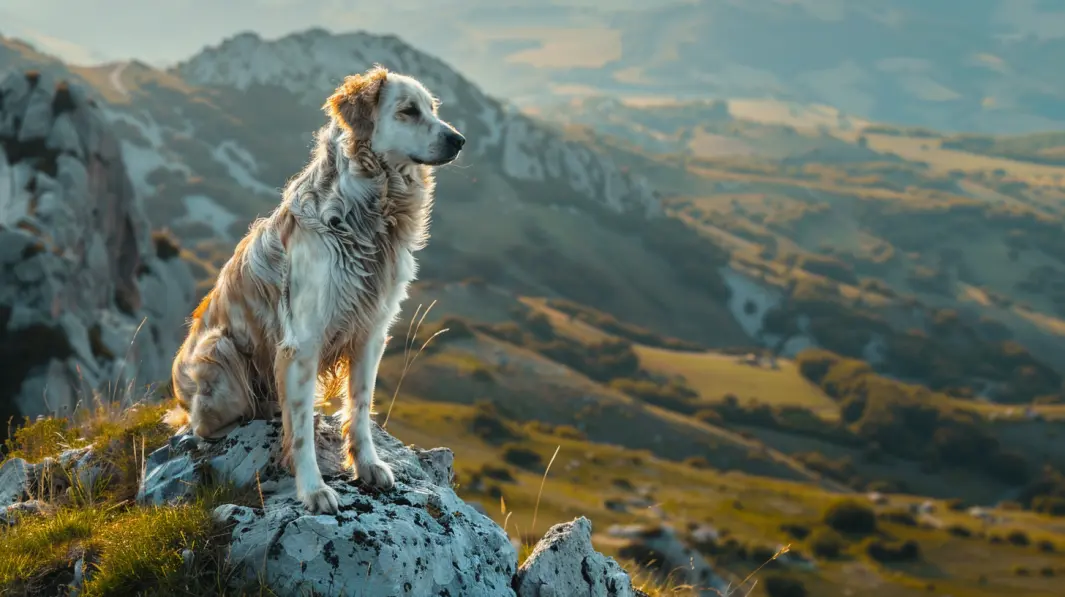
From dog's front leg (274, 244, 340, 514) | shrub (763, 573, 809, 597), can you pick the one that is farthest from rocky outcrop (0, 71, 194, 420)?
shrub (763, 573, 809, 597)

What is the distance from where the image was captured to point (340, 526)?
7250 mm

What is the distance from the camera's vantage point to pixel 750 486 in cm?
14600

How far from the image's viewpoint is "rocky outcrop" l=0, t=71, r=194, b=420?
46.2m

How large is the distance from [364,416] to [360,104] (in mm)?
3068

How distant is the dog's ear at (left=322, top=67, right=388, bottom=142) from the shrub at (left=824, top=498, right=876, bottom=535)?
13710cm

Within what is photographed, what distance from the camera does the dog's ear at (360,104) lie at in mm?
7789

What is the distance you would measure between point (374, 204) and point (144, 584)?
3807 millimetres

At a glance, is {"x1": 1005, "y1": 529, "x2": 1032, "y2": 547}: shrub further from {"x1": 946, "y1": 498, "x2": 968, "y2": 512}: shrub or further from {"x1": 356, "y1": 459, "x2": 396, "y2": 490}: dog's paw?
{"x1": 356, "y1": 459, "x2": 396, "y2": 490}: dog's paw

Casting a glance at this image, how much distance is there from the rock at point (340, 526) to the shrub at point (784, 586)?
113 m

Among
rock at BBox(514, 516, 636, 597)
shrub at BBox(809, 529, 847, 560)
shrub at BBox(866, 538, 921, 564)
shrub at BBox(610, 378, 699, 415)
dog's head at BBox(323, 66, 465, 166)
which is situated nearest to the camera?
dog's head at BBox(323, 66, 465, 166)

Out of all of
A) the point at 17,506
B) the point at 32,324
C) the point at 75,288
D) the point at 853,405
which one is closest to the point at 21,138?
the point at 75,288

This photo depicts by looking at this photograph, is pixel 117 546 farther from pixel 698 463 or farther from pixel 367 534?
pixel 698 463

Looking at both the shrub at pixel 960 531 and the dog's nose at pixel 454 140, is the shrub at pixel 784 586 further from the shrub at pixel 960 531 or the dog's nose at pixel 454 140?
the dog's nose at pixel 454 140

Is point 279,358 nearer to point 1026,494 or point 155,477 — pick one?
point 155,477
